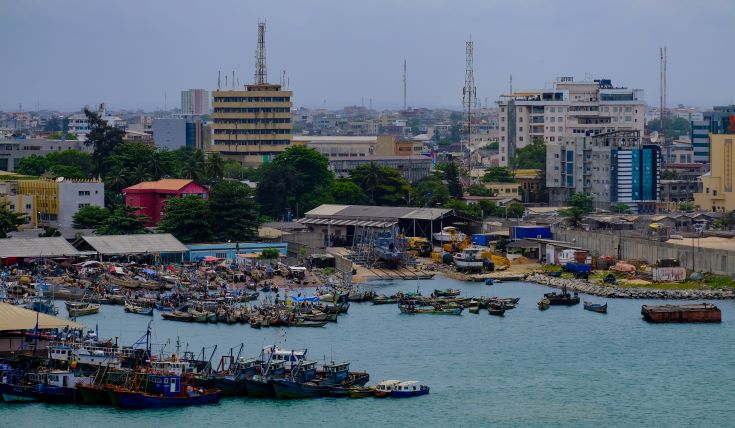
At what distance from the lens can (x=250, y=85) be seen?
75.5 metres

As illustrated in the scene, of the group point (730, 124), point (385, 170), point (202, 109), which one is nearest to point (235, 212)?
point (385, 170)

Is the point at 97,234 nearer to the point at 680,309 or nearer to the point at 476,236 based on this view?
the point at 476,236

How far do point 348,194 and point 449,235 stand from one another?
8.58 metres

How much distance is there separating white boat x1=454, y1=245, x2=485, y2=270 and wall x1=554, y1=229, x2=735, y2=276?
3.98 meters

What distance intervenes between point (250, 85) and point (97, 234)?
88.7ft

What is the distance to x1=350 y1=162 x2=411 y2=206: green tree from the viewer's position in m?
59.8

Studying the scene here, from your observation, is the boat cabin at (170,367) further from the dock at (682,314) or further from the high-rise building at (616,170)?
the high-rise building at (616,170)

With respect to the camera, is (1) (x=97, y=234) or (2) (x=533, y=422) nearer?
(2) (x=533, y=422)

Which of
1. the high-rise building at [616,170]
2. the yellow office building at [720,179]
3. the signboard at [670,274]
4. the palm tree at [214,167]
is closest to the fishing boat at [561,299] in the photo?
the signboard at [670,274]

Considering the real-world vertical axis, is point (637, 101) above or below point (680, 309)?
above

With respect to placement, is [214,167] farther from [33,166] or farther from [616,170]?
[616,170]

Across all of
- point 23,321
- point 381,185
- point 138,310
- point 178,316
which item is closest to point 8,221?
point 138,310

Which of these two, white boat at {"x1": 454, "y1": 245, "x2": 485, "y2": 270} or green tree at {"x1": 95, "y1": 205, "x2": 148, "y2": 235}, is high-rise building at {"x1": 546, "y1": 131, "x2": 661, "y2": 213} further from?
green tree at {"x1": 95, "y1": 205, "x2": 148, "y2": 235}

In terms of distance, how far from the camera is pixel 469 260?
4669 centimetres
